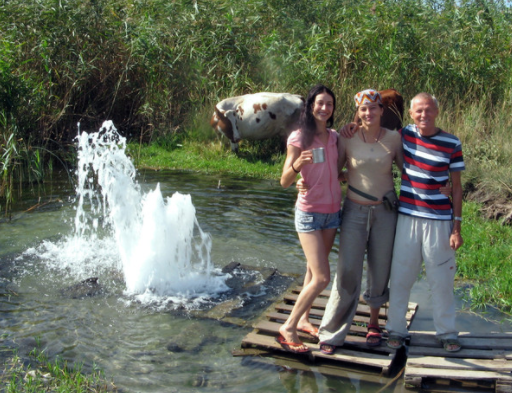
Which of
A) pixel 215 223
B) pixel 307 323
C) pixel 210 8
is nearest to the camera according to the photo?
pixel 307 323

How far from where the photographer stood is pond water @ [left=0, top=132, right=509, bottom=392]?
3930 millimetres

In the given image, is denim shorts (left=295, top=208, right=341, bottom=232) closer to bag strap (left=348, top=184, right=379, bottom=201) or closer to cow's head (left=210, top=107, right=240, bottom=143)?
bag strap (left=348, top=184, right=379, bottom=201)

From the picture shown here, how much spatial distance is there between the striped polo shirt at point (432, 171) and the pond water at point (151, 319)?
3.94 ft

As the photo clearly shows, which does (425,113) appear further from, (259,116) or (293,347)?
(259,116)

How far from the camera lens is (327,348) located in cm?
407

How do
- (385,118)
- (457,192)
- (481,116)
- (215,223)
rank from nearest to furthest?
(457,192)
(385,118)
(215,223)
(481,116)

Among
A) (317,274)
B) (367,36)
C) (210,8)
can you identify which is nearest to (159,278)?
(317,274)

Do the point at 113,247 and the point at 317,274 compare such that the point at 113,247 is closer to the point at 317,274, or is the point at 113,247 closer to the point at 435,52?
the point at 317,274

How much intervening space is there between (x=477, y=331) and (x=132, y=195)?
3614 millimetres

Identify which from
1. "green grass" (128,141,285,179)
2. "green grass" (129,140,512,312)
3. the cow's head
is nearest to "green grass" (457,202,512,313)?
"green grass" (129,140,512,312)

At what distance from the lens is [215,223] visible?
7.79 meters

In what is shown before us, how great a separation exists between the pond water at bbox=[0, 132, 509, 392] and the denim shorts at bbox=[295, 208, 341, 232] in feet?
3.28

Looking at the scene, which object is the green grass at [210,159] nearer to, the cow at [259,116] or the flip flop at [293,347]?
the cow at [259,116]

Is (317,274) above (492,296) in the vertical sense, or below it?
above
